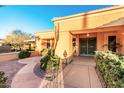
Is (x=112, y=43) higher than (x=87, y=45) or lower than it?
higher

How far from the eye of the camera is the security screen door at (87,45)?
1514 centimetres

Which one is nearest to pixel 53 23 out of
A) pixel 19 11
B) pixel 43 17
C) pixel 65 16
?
pixel 65 16

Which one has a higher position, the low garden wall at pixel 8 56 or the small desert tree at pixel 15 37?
the small desert tree at pixel 15 37

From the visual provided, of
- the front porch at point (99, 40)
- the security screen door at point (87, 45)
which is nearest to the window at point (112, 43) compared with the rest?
the front porch at point (99, 40)

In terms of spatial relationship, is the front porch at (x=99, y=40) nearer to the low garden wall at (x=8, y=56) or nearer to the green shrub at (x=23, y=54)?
the green shrub at (x=23, y=54)

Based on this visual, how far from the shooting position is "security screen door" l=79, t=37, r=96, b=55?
1514 centimetres

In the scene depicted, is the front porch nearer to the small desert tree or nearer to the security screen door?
the security screen door

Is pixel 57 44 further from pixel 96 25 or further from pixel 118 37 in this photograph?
pixel 118 37

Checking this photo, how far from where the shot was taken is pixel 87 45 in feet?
51.3

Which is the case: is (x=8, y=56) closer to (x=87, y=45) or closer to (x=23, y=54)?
(x=23, y=54)

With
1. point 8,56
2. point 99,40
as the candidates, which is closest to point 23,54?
point 8,56

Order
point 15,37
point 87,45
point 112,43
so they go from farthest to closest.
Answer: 1. point 15,37
2. point 87,45
3. point 112,43

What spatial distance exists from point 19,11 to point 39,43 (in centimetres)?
492

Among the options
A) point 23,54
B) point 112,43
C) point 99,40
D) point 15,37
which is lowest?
point 23,54
